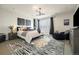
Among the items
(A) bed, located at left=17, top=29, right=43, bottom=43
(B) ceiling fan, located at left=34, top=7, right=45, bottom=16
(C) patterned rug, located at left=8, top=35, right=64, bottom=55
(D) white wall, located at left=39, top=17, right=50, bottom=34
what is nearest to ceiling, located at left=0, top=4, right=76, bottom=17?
(B) ceiling fan, located at left=34, top=7, right=45, bottom=16

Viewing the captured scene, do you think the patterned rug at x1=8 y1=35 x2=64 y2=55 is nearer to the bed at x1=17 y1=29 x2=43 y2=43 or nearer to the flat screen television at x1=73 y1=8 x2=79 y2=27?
the bed at x1=17 y1=29 x2=43 y2=43

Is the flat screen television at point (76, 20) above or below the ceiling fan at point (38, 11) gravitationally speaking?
below

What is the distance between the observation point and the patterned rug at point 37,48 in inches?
92.1

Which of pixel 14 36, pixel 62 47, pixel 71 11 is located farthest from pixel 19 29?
pixel 71 11

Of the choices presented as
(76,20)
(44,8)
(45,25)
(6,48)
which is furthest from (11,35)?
(76,20)

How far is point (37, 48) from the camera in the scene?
92.7 inches

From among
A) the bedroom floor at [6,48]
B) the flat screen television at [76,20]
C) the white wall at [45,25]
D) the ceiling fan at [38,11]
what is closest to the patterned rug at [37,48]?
the bedroom floor at [6,48]

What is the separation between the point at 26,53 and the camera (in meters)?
2.38

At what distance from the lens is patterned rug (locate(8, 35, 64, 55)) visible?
7.68 ft

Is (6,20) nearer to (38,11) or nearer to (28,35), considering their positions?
(28,35)

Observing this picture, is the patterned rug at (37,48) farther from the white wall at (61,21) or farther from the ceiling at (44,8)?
the ceiling at (44,8)

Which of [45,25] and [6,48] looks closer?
[6,48]
